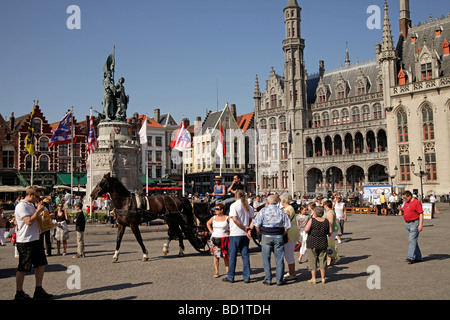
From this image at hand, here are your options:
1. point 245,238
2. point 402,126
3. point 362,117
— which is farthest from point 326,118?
point 245,238

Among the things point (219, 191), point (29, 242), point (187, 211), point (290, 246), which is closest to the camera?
point (29, 242)

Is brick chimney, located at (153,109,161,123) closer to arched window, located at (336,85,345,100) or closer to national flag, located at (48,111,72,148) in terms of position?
arched window, located at (336,85,345,100)

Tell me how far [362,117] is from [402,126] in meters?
8.36

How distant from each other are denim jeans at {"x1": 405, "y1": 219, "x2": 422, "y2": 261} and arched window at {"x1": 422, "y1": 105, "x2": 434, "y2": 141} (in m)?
37.9

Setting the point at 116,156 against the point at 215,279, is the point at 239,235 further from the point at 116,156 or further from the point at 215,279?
the point at 116,156

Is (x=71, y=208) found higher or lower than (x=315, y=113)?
lower

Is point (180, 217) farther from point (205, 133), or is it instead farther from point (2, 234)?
point (205, 133)

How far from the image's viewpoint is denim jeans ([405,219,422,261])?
11.1 m

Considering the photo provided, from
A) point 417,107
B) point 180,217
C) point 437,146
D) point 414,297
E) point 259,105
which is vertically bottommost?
point 414,297

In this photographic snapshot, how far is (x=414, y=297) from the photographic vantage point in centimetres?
755

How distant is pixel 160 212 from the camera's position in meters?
13.2
